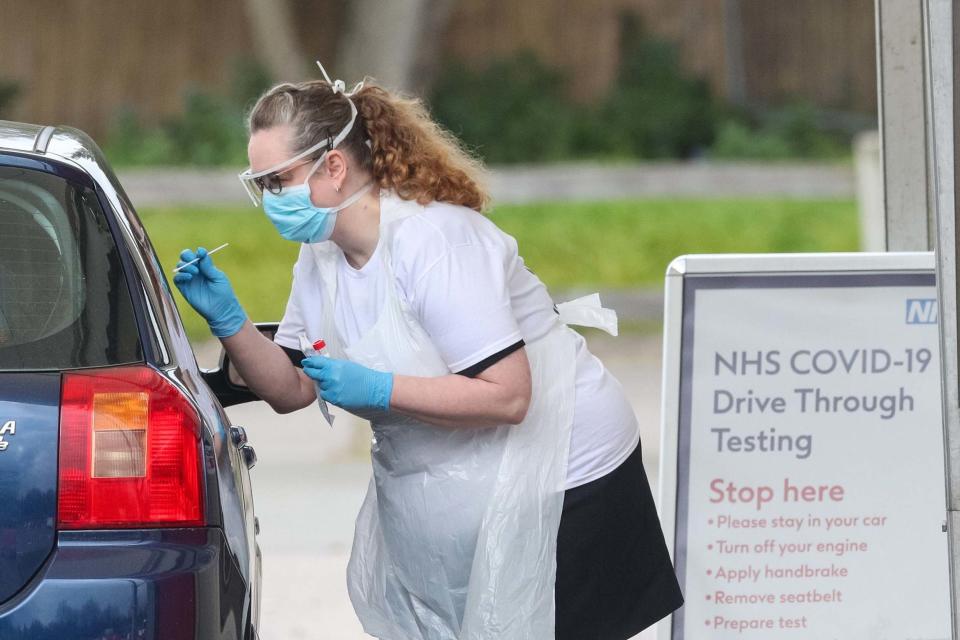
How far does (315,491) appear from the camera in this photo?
278 inches

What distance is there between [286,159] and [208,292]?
36cm

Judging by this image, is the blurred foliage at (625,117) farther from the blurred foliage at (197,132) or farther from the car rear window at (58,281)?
Answer: the car rear window at (58,281)

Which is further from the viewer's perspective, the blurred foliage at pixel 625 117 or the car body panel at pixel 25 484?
the blurred foliage at pixel 625 117

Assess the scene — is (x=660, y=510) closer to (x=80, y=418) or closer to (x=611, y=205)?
(x=80, y=418)

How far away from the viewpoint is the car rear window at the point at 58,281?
2.49 meters

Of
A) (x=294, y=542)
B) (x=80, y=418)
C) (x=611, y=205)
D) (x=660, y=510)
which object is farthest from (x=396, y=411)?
(x=611, y=205)

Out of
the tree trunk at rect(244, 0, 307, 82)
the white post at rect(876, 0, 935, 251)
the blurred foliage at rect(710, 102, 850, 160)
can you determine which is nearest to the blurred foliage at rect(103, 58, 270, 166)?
the tree trunk at rect(244, 0, 307, 82)

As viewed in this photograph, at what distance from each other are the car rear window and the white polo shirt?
55 centimetres

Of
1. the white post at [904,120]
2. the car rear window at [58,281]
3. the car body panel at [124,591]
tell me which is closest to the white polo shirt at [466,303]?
the car rear window at [58,281]

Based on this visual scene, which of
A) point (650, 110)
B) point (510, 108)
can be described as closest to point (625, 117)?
point (650, 110)

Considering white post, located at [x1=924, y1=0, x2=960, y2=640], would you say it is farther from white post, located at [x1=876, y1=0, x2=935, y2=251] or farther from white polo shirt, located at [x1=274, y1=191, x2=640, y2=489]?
white post, located at [x1=876, y1=0, x2=935, y2=251]

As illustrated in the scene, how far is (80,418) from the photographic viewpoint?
93.1 inches

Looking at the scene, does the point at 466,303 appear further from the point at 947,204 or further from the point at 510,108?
the point at 510,108

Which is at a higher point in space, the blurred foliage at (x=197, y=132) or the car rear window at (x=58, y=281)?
the blurred foliage at (x=197, y=132)
